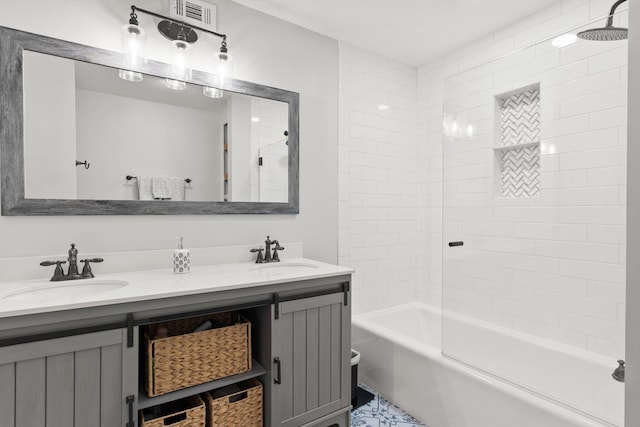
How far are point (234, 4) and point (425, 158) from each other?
191cm

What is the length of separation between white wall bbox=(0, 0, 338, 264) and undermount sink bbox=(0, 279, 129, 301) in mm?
206

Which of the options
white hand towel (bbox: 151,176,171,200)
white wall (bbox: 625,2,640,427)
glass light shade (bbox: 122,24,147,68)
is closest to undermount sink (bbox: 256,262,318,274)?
white hand towel (bbox: 151,176,171,200)

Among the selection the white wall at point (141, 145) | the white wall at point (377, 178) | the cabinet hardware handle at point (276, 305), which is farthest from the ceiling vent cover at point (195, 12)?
the cabinet hardware handle at point (276, 305)

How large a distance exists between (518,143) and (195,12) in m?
2.09

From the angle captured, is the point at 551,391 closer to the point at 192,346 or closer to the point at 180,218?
the point at 192,346

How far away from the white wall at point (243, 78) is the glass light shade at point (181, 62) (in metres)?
0.06

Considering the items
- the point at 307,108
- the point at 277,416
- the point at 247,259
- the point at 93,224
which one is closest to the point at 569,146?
the point at 307,108

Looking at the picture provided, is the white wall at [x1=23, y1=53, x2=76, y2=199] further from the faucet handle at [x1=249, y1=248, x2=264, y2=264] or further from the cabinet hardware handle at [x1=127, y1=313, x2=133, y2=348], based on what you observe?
the faucet handle at [x1=249, y1=248, x2=264, y2=264]

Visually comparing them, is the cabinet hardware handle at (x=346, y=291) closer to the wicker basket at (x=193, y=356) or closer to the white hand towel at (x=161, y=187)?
the wicker basket at (x=193, y=356)

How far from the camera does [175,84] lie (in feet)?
6.61

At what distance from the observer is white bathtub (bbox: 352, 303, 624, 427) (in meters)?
1.64

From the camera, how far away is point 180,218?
204 centimetres

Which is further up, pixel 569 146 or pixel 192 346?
pixel 569 146

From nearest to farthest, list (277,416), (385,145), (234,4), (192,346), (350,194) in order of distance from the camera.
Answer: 1. (192,346)
2. (277,416)
3. (234,4)
4. (350,194)
5. (385,145)
